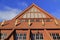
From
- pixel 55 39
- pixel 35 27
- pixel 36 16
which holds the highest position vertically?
pixel 36 16

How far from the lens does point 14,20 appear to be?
3541cm

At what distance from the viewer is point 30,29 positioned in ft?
105

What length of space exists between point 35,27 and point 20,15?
17.6ft

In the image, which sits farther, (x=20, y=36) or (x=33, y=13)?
(x=33, y=13)

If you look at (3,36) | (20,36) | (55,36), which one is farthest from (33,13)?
(3,36)

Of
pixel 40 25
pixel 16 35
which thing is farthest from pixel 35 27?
pixel 16 35

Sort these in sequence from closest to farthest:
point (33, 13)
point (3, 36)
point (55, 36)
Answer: point (55, 36) < point (3, 36) < point (33, 13)

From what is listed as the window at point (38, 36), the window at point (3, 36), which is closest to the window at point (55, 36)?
the window at point (38, 36)

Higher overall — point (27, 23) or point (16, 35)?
point (27, 23)

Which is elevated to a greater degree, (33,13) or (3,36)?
(33,13)

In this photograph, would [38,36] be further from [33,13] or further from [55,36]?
[33,13]

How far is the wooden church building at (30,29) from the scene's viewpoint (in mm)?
31733

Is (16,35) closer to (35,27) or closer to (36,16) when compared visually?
(35,27)

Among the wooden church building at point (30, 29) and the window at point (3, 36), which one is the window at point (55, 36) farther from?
the window at point (3, 36)
